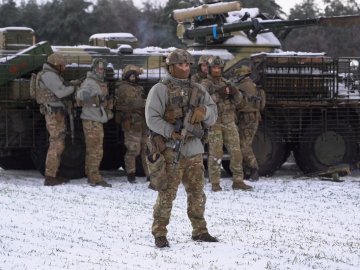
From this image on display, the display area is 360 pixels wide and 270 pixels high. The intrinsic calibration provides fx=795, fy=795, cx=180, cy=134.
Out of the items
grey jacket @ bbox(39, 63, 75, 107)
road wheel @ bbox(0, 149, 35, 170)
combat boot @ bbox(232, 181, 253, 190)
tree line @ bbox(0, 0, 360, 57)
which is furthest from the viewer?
tree line @ bbox(0, 0, 360, 57)

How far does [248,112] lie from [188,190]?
16.2 ft

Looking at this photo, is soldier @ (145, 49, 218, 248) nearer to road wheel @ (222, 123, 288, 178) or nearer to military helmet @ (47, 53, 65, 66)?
military helmet @ (47, 53, 65, 66)

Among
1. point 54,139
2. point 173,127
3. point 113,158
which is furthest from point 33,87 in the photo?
point 173,127

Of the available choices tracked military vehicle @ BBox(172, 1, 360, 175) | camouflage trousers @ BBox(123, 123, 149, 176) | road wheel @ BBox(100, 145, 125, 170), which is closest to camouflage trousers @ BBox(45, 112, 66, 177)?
camouflage trousers @ BBox(123, 123, 149, 176)

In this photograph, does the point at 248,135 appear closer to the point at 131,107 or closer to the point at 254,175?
the point at 254,175

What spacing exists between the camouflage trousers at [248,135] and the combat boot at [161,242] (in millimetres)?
5161

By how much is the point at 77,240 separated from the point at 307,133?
6.58 metres

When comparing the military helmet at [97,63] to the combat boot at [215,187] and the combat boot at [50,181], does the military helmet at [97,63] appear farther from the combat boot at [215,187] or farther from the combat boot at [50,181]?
the combat boot at [215,187]

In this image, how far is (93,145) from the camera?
11.5 m

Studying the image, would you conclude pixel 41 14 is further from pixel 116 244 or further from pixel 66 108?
pixel 116 244

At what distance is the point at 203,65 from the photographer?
426 inches

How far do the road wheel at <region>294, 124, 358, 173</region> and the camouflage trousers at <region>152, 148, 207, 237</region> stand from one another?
615 cm

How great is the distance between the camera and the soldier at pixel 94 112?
11.4 m

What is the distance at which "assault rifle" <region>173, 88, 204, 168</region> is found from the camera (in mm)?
6867
